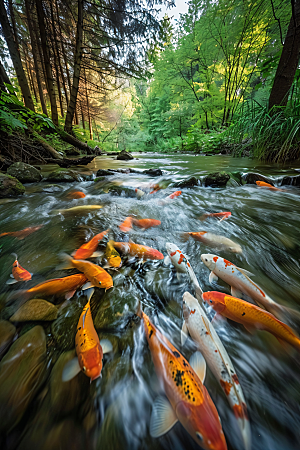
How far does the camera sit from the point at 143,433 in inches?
28.7

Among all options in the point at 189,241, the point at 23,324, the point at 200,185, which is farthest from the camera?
the point at 200,185

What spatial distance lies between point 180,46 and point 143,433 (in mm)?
20046

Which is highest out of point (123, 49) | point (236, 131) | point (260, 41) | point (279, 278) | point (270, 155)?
point (260, 41)

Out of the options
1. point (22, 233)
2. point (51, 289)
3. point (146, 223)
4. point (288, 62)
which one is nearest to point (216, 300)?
point (51, 289)

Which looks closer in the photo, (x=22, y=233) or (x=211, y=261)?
(x=211, y=261)

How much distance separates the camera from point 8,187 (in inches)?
141

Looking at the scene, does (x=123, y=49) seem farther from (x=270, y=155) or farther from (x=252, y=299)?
(x=252, y=299)

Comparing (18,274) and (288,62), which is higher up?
(288,62)

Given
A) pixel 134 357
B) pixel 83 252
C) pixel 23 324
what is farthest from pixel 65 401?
pixel 83 252

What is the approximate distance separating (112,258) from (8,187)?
Result: 340 centimetres

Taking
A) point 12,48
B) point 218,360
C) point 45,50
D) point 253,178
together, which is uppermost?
point 45,50

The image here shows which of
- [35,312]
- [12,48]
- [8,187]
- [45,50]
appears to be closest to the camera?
[35,312]

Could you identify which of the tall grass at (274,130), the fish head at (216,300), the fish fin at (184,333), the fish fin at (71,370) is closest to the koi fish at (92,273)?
the fish fin at (71,370)

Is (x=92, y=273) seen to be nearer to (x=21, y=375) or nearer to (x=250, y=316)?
(x=21, y=375)
